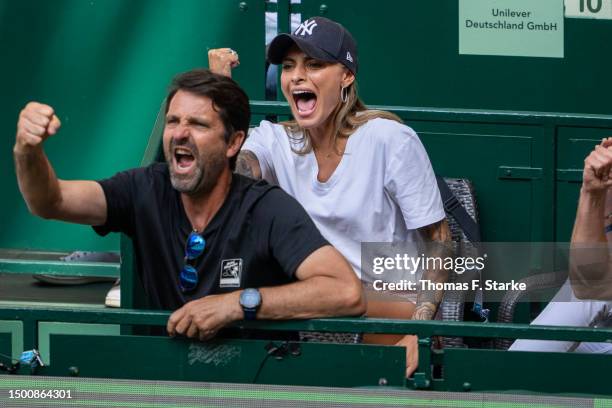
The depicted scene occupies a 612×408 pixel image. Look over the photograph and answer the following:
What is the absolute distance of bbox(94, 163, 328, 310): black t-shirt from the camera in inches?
163

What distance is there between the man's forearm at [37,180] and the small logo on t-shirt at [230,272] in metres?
0.55

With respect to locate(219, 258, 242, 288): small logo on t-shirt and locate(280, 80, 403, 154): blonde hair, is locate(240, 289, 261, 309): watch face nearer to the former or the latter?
locate(219, 258, 242, 288): small logo on t-shirt

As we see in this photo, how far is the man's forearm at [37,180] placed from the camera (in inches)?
156

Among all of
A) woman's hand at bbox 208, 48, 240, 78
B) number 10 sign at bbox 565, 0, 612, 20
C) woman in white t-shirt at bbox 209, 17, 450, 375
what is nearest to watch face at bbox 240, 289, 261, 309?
woman in white t-shirt at bbox 209, 17, 450, 375

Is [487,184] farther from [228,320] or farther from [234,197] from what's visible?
[228,320]

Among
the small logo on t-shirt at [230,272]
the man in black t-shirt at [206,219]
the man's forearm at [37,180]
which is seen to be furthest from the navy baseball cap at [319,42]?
the man's forearm at [37,180]

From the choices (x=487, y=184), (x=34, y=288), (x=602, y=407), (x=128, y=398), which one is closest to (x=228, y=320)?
(x=128, y=398)

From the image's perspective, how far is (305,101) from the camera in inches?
194

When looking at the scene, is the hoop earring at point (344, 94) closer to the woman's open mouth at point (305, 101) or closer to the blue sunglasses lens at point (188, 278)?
the woman's open mouth at point (305, 101)

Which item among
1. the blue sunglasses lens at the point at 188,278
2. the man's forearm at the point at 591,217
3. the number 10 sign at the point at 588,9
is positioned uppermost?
the number 10 sign at the point at 588,9

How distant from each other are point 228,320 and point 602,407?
3.57 feet

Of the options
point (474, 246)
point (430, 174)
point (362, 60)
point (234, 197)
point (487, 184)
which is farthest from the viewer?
point (362, 60)

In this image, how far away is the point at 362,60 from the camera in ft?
20.5

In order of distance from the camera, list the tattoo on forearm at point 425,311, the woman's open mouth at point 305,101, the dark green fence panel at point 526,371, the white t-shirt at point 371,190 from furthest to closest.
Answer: the woman's open mouth at point 305,101 → the white t-shirt at point 371,190 → the tattoo on forearm at point 425,311 → the dark green fence panel at point 526,371
